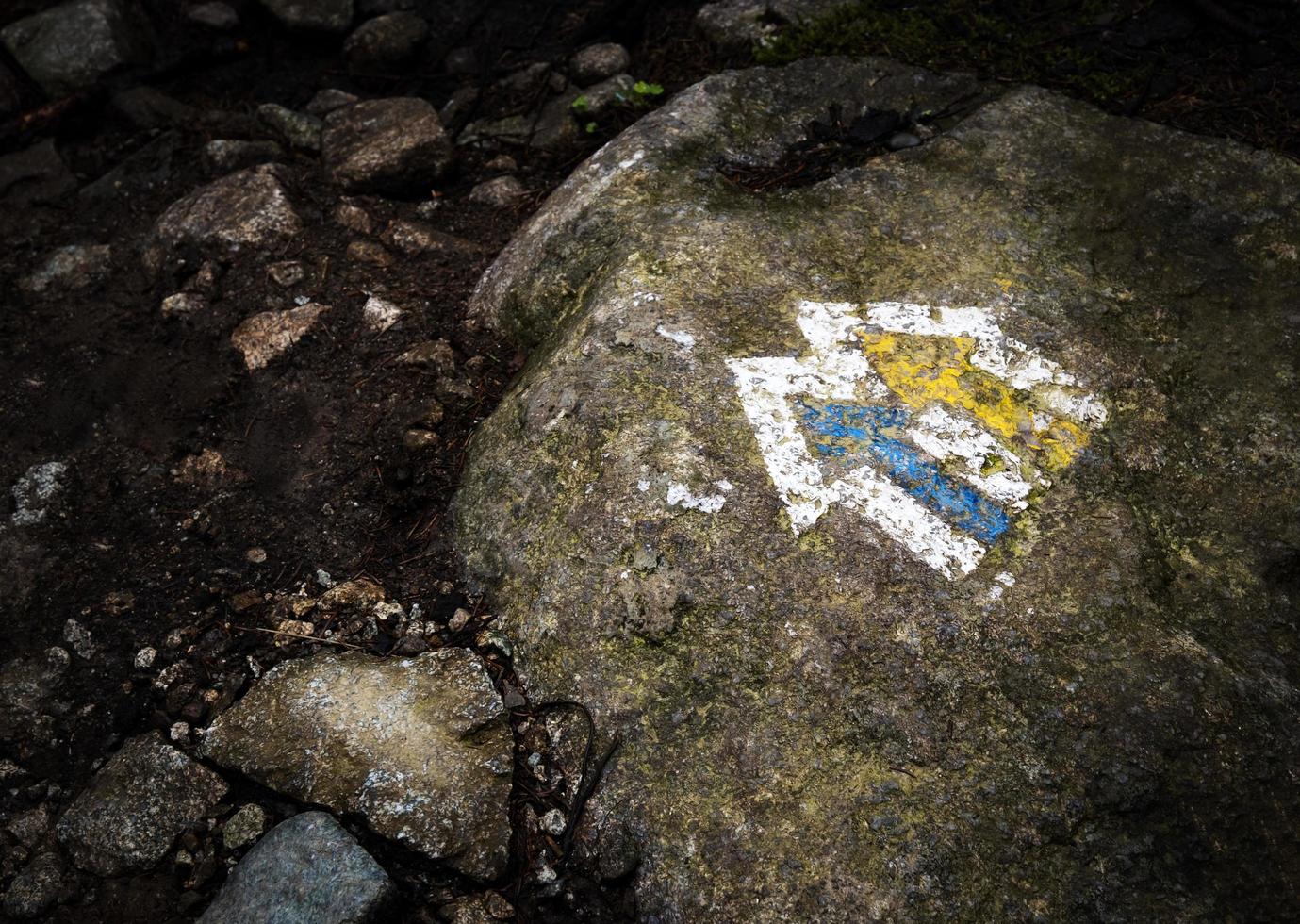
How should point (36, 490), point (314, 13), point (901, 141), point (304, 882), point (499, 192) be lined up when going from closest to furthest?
1. point (304, 882)
2. point (36, 490)
3. point (901, 141)
4. point (499, 192)
5. point (314, 13)

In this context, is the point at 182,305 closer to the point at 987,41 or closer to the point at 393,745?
the point at 393,745

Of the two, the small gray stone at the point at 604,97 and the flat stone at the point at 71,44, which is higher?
the flat stone at the point at 71,44

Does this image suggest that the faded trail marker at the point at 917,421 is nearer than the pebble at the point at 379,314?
Yes

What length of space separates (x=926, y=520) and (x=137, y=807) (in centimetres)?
208

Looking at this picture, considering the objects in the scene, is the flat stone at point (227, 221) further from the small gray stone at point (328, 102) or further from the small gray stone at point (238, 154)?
the small gray stone at point (328, 102)

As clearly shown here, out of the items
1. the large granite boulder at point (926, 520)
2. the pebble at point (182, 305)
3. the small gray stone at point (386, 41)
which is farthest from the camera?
the small gray stone at point (386, 41)

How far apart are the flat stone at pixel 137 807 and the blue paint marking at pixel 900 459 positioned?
1791mm

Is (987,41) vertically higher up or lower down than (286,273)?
higher up

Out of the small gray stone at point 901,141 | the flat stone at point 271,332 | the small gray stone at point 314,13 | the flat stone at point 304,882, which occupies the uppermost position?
the small gray stone at point 314,13

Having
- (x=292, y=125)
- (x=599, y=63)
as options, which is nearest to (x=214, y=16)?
(x=292, y=125)

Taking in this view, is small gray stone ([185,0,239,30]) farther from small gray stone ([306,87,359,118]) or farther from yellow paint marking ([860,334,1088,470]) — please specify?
yellow paint marking ([860,334,1088,470])

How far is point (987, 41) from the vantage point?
3471mm

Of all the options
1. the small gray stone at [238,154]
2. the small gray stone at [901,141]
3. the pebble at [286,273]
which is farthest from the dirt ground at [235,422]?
the small gray stone at [901,141]

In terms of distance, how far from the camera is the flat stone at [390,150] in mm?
3674
